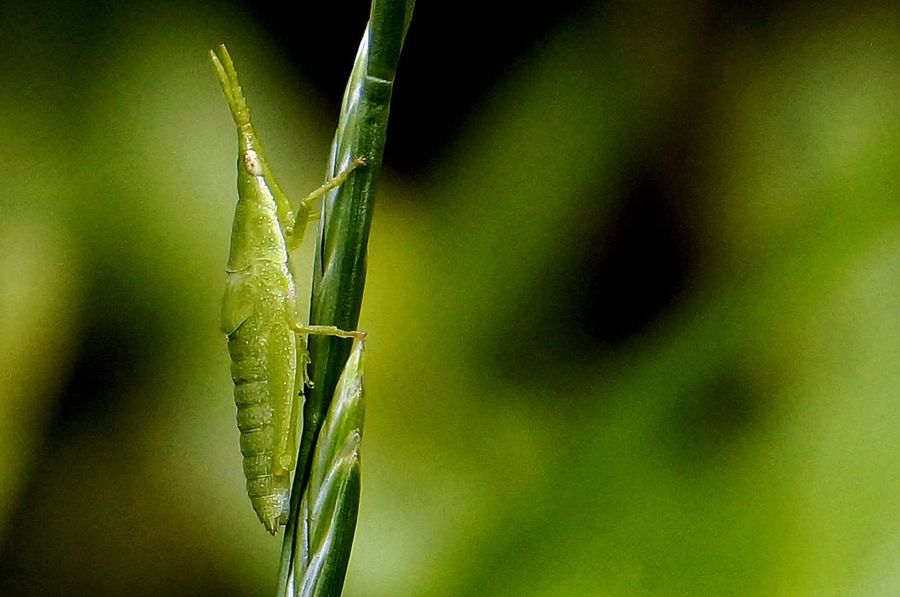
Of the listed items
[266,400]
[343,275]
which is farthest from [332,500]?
[266,400]

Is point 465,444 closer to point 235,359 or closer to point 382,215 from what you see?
point 382,215

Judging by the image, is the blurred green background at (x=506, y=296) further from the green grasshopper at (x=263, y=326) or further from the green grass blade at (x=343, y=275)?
the green grass blade at (x=343, y=275)

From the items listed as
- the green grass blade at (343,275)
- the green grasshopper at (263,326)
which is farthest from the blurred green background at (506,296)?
the green grass blade at (343,275)

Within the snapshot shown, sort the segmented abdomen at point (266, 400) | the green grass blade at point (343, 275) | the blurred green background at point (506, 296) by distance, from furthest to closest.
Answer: the blurred green background at point (506, 296) → the segmented abdomen at point (266, 400) → the green grass blade at point (343, 275)

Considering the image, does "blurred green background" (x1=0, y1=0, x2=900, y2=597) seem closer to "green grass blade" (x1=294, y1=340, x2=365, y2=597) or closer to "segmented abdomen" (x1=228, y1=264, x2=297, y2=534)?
"segmented abdomen" (x1=228, y1=264, x2=297, y2=534)

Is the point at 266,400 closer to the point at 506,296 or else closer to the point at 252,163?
the point at 252,163

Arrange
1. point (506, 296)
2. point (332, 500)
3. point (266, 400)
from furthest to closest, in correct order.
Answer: point (506, 296) → point (266, 400) → point (332, 500)
